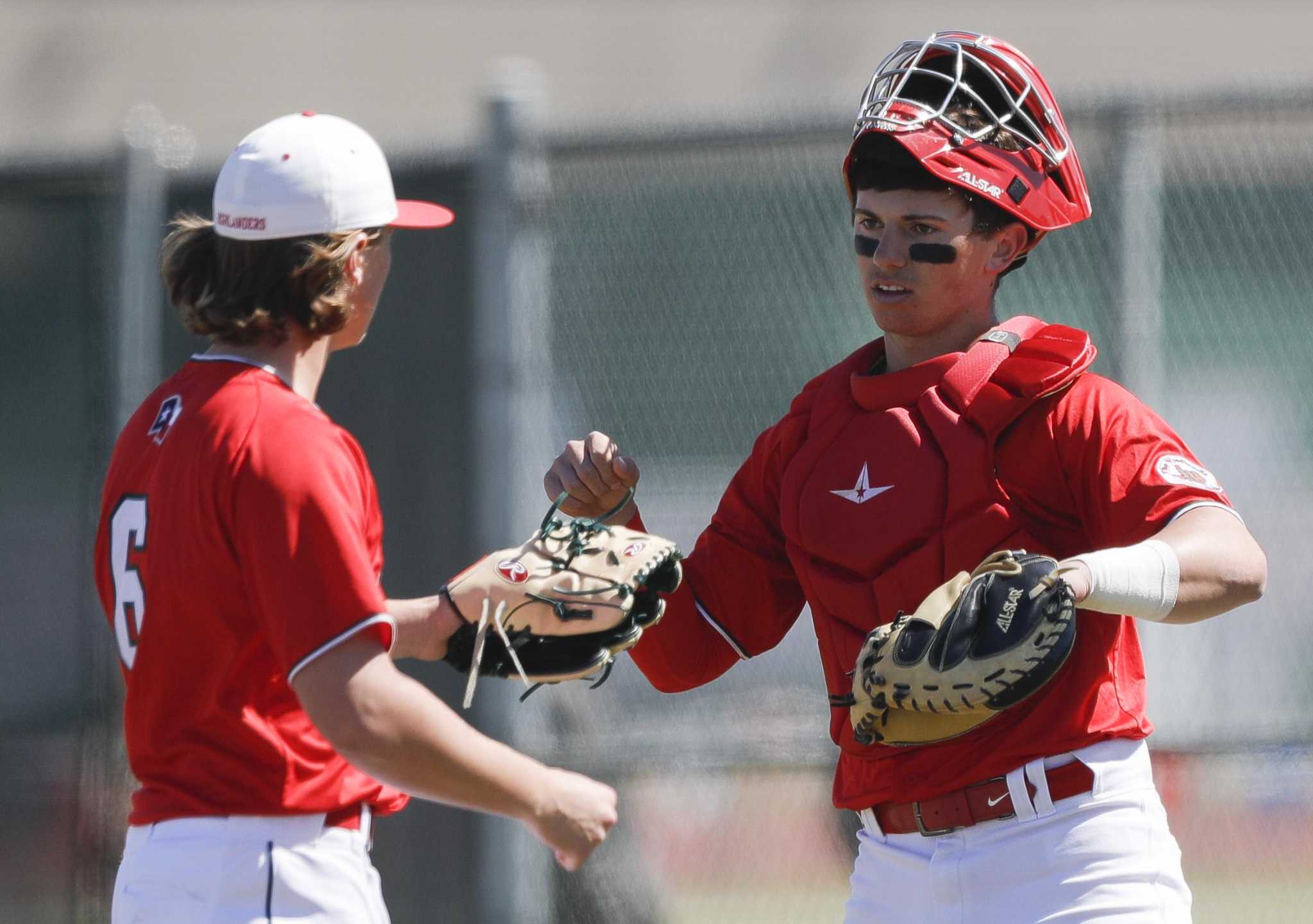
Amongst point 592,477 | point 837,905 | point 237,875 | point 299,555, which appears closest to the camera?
point 299,555

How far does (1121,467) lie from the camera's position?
8.59ft

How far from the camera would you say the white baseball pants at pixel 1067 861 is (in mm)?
2586

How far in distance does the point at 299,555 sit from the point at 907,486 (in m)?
1.10

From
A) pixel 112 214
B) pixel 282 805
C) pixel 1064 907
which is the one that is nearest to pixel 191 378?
pixel 282 805

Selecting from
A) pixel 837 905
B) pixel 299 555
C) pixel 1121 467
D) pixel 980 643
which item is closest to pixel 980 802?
pixel 980 643

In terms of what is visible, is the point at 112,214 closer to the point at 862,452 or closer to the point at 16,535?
the point at 16,535

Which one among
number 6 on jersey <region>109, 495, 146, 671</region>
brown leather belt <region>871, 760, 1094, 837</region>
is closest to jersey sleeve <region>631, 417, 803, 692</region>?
brown leather belt <region>871, 760, 1094, 837</region>

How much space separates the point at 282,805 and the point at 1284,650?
334 centimetres

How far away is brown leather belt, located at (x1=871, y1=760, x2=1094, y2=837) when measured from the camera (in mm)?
2627

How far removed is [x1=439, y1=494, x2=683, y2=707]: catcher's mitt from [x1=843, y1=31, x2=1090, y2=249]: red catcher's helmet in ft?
2.82

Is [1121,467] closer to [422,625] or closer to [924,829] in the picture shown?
[924,829]

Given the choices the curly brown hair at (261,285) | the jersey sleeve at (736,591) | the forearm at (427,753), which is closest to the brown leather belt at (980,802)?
the jersey sleeve at (736,591)

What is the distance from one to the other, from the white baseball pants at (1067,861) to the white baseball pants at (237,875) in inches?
38.9

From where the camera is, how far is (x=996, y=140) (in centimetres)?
295
